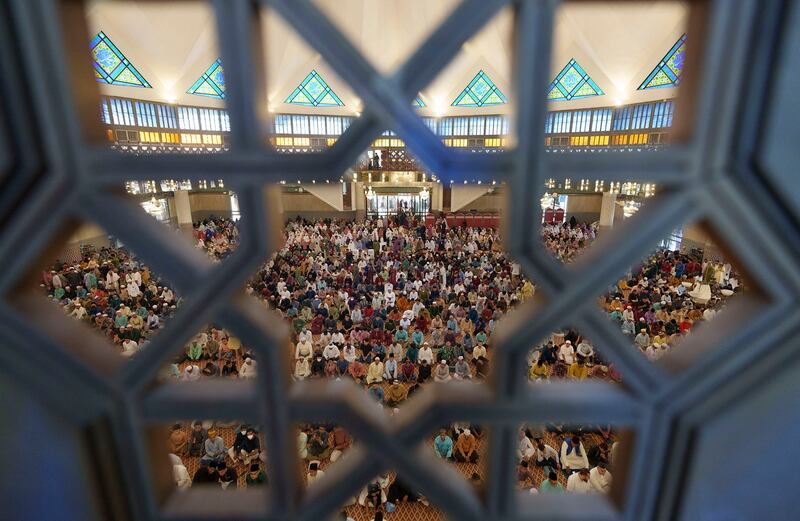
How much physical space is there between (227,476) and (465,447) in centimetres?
324

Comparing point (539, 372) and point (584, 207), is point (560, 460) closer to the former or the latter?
point (539, 372)

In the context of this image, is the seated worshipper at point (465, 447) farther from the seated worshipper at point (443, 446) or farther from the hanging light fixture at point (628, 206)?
the hanging light fixture at point (628, 206)

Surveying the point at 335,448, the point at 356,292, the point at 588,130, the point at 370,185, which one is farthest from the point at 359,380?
the point at 588,130

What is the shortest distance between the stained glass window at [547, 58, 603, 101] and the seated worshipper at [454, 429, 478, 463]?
2567cm

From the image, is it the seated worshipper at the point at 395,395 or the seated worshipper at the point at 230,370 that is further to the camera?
the seated worshipper at the point at 230,370

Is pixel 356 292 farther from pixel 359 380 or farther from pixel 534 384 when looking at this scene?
pixel 534 384

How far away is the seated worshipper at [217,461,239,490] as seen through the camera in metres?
5.31

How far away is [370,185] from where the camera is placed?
1120 inches

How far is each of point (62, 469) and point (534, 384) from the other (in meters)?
1.46

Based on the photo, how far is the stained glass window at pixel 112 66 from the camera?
20.9m

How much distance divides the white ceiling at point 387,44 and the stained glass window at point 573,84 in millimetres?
399

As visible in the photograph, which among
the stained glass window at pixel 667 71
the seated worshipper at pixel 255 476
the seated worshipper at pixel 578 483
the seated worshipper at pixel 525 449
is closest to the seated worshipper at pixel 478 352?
the seated worshipper at pixel 525 449

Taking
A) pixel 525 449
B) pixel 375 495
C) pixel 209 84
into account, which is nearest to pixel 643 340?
pixel 525 449

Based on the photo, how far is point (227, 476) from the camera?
5.36m
